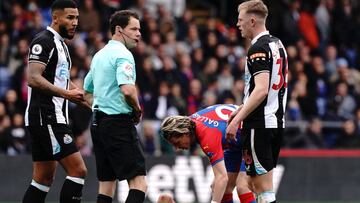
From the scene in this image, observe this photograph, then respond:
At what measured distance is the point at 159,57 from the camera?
2045 cm

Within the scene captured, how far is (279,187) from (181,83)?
Answer: 3424mm

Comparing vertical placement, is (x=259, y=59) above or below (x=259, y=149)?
above

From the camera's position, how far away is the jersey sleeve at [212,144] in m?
10.7

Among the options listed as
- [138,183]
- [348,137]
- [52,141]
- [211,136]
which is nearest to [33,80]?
[52,141]

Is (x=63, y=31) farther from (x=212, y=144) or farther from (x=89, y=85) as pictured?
(x=212, y=144)

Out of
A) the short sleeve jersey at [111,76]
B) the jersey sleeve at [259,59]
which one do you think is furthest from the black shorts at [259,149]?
the short sleeve jersey at [111,76]

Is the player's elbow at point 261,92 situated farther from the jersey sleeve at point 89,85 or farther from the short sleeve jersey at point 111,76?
the jersey sleeve at point 89,85

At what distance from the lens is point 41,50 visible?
10.7 meters

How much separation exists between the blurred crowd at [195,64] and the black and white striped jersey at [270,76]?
7.87 m

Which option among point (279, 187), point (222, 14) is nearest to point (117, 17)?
point (279, 187)

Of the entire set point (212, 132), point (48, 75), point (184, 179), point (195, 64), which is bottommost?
point (184, 179)

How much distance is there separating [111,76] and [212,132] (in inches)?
48.3

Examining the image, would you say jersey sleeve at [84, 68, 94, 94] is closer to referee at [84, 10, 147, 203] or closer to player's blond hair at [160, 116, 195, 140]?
referee at [84, 10, 147, 203]

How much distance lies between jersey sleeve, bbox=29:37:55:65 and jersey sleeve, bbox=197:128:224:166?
1757 mm
